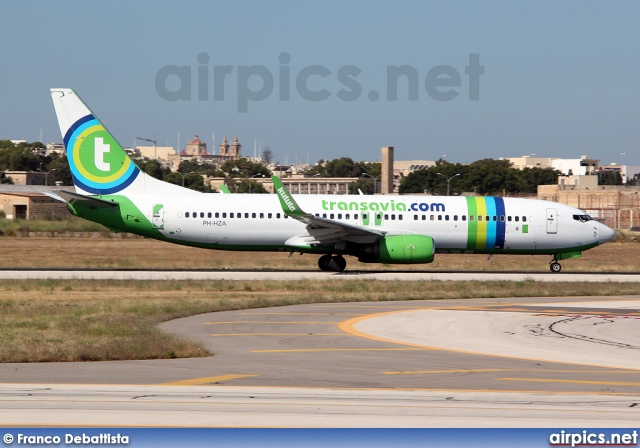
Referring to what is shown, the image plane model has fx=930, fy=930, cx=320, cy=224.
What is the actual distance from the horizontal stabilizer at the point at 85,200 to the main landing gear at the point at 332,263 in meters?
9.68

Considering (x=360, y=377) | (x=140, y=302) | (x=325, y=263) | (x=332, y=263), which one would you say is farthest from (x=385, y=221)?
(x=360, y=377)

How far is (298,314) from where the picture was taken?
26.0 metres

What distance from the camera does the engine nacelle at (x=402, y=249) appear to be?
40.0 metres

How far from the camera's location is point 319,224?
132 feet

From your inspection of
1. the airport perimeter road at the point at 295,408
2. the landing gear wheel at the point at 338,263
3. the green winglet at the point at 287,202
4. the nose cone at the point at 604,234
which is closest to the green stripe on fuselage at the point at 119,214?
the green winglet at the point at 287,202

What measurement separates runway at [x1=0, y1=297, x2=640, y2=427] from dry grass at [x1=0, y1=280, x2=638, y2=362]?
34.2 inches

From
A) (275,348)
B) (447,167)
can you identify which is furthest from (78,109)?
(447,167)

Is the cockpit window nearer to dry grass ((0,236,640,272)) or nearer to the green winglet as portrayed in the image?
dry grass ((0,236,640,272))

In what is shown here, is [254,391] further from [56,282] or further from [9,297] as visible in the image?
[56,282]

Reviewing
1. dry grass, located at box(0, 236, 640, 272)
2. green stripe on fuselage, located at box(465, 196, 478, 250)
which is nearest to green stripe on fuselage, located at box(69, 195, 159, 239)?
dry grass, located at box(0, 236, 640, 272)

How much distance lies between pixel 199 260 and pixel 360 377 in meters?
32.6

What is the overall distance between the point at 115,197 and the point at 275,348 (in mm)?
23396

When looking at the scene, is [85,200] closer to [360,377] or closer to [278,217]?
[278,217]

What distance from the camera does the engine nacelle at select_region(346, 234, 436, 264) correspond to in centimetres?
4003
